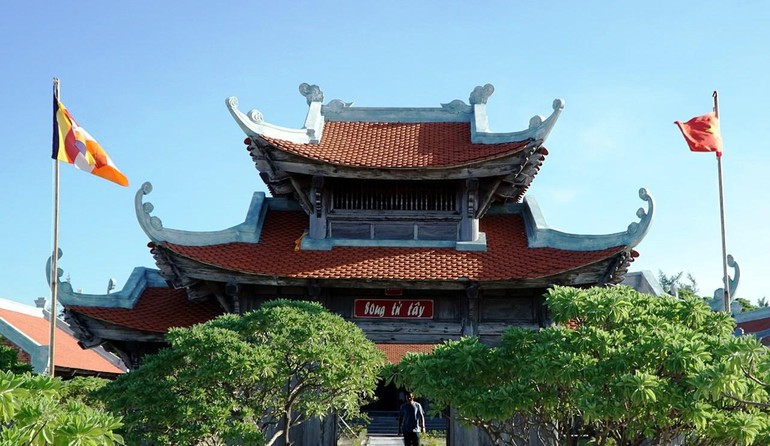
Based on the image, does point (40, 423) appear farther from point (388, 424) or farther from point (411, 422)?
point (388, 424)

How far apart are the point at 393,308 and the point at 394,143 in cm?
394

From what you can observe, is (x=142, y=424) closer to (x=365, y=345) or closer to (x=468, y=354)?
(x=365, y=345)

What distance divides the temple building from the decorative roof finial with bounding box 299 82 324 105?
1.46m

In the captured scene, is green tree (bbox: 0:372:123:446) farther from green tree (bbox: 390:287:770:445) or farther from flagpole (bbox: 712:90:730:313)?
flagpole (bbox: 712:90:730:313)

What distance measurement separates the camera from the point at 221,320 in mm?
12094

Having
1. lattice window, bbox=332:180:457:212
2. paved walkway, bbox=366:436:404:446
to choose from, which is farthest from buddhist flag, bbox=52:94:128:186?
paved walkway, bbox=366:436:404:446

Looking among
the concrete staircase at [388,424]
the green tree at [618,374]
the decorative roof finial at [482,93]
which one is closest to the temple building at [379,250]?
the decorative roof finial at [482,93]

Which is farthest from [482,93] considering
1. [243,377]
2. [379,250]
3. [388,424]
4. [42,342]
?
[388,424]

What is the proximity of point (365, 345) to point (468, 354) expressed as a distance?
243 centimetres

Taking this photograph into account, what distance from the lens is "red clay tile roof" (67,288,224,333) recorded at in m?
15.1

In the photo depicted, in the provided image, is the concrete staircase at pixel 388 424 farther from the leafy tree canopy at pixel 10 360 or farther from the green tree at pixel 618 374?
the green tree at pixel 618 374

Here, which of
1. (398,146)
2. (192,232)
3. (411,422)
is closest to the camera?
(411,422)

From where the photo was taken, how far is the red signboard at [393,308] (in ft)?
50.5

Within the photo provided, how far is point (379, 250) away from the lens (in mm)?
15719
